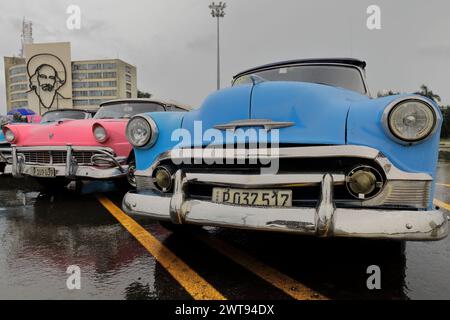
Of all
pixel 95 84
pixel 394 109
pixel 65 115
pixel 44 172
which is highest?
pixel 95 84

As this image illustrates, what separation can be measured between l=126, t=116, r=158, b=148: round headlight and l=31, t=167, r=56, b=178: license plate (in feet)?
7.15

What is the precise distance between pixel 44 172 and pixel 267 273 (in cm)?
349

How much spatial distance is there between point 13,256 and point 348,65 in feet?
11.5

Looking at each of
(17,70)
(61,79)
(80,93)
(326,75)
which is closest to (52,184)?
(326,75)

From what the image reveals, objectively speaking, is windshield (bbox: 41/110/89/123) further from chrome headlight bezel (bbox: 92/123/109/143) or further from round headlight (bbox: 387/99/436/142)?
round headlight (bbox: 387/99/436/142)

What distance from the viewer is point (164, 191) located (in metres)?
2.82

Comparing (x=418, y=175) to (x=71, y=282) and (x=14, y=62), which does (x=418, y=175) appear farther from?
(x=14, y=62)

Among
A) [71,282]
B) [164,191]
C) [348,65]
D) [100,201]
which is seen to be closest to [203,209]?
[164,191]

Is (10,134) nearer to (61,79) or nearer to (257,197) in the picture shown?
(257,197)

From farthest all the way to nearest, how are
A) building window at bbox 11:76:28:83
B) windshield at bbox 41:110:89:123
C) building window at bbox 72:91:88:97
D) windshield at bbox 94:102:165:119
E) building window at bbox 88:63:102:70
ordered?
building window at bbox 11:76:28:83 → building window at bbox 88:63:102:70 → building window at bbox 72:91:88:97 → windshield at bbox 41:110:89:123 → windshield at bbox 94:102:165:119

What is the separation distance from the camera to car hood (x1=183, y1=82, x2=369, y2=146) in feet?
7.60

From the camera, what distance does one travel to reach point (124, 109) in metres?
5.90

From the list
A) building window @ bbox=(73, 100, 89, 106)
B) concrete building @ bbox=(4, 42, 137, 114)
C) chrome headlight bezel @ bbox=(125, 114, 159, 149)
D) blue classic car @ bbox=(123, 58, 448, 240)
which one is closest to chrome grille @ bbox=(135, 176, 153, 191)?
blue classic car @ bbox=(123, 58, 448, 240)

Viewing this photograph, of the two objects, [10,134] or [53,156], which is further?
[10,134]
